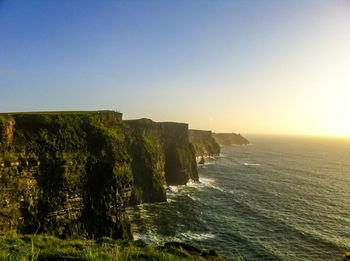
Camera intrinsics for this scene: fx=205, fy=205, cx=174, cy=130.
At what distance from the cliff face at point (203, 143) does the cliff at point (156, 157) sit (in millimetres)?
65080

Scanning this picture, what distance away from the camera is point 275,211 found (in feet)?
178

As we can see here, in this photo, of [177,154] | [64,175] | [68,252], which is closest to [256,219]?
[177,154]

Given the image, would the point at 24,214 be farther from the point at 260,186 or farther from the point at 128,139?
the point at 260,186

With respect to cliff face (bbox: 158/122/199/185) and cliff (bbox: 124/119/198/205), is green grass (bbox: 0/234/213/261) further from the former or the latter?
cliff face (bbox: 158/122/199/185)

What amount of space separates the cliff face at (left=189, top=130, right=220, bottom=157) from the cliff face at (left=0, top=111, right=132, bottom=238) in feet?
394

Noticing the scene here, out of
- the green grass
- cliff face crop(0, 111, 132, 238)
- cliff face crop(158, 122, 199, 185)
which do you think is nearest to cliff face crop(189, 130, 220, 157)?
cliff face crop(158, 122, 199, 185)

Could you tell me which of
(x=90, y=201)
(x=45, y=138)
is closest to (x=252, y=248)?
(x=90, y=201)

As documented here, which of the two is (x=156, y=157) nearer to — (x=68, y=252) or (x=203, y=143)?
(x=68, y=252)

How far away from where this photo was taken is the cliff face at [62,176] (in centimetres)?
2861

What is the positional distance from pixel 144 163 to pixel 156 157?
18.7ft

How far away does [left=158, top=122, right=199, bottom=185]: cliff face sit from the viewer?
8312 centimetres

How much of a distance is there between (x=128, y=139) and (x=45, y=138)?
32704mm

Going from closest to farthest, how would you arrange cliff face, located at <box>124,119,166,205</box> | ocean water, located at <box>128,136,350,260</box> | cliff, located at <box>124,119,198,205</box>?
1. ocean water, located at <box>128,136,350,260</box>
2. cliff face, located at <box>124,119,166,205</box>
3. cliff, located at <box>124,119,198,205</box>

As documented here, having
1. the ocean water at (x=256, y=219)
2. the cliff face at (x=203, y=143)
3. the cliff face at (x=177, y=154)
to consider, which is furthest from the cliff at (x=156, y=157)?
the cliff face at (x=203, y=143)
